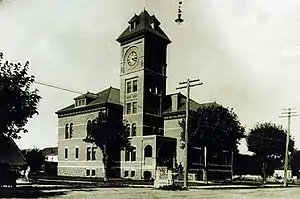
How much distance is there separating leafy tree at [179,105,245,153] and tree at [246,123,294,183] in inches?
448

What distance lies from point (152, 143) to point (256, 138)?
14.2m

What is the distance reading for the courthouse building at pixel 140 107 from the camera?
153 feet

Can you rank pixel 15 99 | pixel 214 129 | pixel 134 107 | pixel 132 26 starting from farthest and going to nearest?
1. pixel 132 26
2. pixel 134 107
3. pixel 214 129
4. pixel 15 99

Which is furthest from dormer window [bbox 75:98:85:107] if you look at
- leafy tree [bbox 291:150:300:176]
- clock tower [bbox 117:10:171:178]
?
leafy tree [bbox 291:150:300:176]

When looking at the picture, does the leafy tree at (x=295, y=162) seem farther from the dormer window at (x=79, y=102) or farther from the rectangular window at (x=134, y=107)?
the dormer window at (x=79, y=102)

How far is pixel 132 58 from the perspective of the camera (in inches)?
1943

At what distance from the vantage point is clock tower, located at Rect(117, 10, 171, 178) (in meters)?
47.7

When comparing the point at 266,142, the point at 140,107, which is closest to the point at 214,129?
the point at 140,107

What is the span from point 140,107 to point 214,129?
37.0ft

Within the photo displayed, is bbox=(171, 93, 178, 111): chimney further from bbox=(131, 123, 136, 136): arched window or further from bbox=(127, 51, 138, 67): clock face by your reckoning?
bbox=(127, 51, 138, 67): clock face

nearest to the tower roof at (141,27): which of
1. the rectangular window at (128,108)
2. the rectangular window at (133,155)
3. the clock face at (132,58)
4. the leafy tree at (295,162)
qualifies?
the clock face at (132,58)

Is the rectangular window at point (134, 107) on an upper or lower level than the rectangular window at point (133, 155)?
upper

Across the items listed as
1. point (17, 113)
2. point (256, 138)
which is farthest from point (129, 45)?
point (17, 113)

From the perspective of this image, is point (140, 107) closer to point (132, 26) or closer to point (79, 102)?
point (79, 102)
